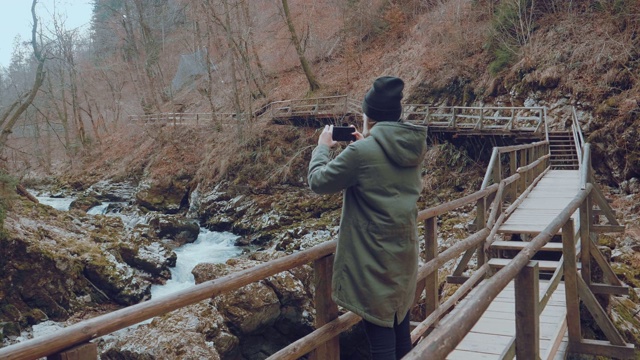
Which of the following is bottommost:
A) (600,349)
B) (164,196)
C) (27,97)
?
(164,196)

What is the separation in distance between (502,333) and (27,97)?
18539 mm

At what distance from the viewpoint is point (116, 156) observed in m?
33.8

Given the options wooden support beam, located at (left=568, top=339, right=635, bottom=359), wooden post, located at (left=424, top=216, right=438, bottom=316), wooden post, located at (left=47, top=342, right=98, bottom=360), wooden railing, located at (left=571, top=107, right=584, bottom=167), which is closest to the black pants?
wooden post, located at (left=47, top=342, right=98, bottom=360)

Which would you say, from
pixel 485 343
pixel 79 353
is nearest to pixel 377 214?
pixel 79 353

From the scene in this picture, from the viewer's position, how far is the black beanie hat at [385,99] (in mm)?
2760

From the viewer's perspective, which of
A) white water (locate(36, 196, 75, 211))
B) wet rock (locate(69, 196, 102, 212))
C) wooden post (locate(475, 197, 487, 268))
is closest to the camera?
wooden post (locate(475, 197, 487, 268))

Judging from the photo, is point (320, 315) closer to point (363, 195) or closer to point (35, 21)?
point (363, 195)

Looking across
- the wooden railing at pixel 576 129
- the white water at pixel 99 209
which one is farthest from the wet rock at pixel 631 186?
the white water at pixel 99 209

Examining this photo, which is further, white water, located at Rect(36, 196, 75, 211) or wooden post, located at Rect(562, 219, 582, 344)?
white water, located at Rect(36, 196, 75, 211)

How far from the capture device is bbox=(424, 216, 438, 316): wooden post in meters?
4.49

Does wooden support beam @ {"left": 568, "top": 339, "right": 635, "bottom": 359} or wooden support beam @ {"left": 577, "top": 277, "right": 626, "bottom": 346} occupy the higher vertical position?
wooden support beam @ {"left": 577, "top": 277, "right": 626, "bottom": 346}

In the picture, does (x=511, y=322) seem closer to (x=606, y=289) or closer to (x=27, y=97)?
(x=606, y=289)

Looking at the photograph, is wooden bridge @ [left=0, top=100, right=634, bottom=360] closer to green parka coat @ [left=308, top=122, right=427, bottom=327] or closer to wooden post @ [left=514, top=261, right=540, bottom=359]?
wooden post @ [left=514, top=261, right=540, bottom=359]

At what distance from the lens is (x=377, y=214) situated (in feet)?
8.79
